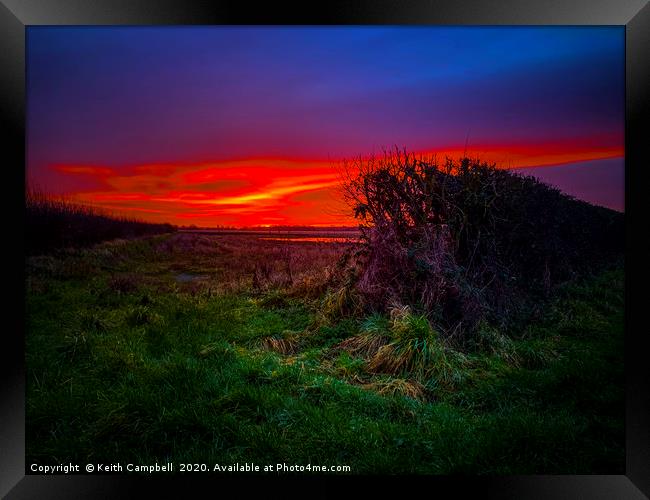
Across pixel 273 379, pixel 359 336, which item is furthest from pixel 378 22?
pixel 359 336

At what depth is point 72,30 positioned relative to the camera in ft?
11.9

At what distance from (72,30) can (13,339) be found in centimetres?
236

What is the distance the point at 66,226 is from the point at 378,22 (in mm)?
3070

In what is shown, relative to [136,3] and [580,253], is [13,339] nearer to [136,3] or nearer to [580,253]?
[136,3]

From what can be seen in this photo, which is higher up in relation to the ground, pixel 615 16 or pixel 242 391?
pixel 615 16

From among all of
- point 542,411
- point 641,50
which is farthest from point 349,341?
point 641,50

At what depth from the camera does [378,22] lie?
3.38m

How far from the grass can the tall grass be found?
116 mm

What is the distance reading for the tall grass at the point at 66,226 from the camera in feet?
12.4

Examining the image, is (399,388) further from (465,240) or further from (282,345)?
(465,240)

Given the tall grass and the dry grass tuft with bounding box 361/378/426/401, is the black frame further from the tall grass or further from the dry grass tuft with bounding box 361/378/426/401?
the dry grass tuft with bounding box 361/378/426/401

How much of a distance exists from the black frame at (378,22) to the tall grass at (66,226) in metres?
0.32

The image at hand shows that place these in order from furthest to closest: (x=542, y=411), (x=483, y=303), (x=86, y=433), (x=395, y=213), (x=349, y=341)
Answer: (x=395, y=213), (x=483, y=303), (x=349, y=341), (x=542, y=411), (x=86, y=433)

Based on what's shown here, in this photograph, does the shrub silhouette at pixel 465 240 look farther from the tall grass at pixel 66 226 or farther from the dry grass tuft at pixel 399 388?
the tall grass at pixel 66 226
